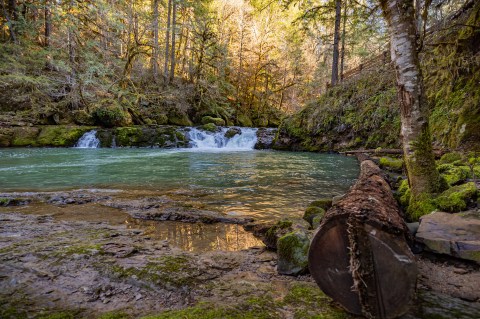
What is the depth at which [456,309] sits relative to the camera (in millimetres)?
1855

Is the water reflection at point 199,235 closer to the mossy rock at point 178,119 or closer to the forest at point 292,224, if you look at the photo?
the forest at point 292,224

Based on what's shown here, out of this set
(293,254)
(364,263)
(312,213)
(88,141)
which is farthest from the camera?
(88,141)

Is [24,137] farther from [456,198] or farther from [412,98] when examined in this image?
[456,198]

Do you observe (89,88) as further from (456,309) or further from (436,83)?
(456,309)

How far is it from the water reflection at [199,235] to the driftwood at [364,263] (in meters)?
1.70

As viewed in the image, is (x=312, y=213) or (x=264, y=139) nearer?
(x=312, y=213)

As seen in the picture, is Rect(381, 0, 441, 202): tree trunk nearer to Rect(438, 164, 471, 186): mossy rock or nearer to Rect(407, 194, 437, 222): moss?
Rect(407, 194, 437, 222): moss

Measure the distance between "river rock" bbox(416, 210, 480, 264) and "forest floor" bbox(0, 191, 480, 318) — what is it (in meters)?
0.11

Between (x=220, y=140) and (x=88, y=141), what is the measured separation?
8934mm

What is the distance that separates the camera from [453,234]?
2.70 metres

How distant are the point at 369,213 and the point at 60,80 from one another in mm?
20403

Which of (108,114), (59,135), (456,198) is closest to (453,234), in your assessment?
(456,198)

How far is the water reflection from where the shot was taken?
11.1 ft

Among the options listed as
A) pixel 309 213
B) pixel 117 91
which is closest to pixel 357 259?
pixel 309 213
